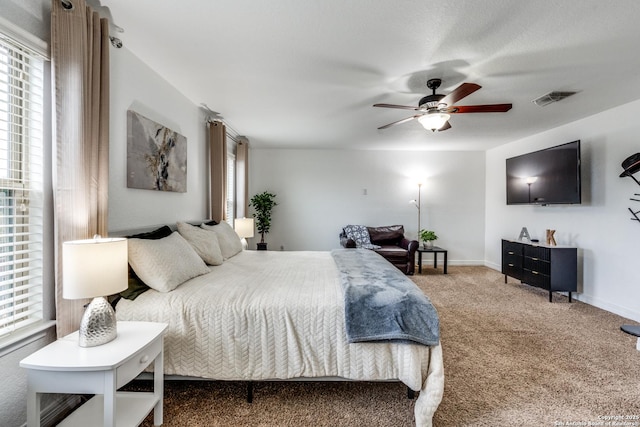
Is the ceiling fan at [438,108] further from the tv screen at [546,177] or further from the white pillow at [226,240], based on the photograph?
the white pillow at [226,240]

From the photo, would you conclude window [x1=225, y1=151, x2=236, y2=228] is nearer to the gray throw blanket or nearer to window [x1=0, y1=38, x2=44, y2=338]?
window [x1=0, y1=38, x2=44, y2=338]

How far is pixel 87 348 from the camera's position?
1412mm

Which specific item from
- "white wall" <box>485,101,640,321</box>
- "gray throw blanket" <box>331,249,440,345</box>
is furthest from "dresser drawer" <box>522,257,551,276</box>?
"gray throw blanket" <box>331,249,440,345</box>

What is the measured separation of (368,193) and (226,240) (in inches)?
141

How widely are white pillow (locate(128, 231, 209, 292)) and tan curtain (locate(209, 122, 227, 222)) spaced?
5.36ft

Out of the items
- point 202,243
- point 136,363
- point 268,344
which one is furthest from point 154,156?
point 268,344

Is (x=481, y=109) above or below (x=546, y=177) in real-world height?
above

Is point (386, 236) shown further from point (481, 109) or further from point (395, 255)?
point (481, 109)

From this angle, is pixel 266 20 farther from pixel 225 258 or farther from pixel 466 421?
pixel 466 421

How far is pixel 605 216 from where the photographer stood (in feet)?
11.7

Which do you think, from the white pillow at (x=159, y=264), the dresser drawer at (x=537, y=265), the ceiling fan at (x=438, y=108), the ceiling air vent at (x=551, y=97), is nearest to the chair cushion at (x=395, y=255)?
the dresser drawer at (x=537, y=265)

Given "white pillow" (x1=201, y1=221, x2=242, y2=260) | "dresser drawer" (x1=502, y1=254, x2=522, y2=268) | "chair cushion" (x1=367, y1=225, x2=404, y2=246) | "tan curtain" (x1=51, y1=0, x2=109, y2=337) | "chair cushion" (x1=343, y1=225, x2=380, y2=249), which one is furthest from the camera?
"chair cushion" (x1=367, y1=225, x2=404, y2=246)

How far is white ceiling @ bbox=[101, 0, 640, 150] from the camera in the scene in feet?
5.80

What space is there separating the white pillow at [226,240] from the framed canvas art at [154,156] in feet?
1.89
